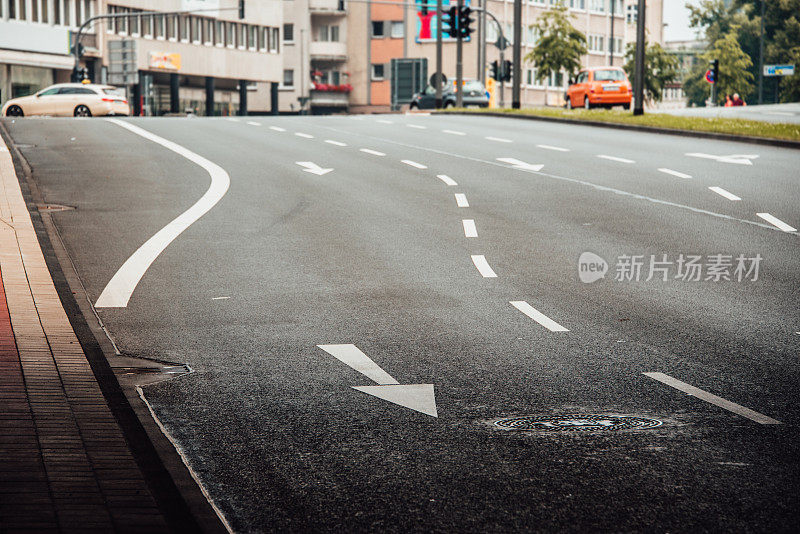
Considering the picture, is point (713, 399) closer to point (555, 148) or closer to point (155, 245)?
point (155, 245)

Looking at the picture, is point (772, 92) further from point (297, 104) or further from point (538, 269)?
point (538, 269)

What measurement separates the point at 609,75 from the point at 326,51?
204 ft

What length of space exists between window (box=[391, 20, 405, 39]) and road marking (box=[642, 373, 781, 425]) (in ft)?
337

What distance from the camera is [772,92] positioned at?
11112cm

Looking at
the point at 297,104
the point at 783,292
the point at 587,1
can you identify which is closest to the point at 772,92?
the point at 587,1

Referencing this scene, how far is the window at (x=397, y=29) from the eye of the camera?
108188 mm

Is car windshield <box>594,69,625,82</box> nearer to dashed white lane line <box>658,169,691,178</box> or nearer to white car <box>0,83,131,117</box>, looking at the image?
white car <box>0,83,131,117</box>

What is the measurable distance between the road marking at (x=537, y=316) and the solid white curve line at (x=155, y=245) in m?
3.35

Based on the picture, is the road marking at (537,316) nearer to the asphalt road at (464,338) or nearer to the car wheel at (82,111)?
the asphalt road at (464,338)

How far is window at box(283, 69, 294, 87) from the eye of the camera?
109 m

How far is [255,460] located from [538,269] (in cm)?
683

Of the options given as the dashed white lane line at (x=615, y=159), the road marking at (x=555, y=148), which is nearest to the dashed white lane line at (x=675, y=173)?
the dashed white lane line at (x=615, y=159)

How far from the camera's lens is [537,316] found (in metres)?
9.93

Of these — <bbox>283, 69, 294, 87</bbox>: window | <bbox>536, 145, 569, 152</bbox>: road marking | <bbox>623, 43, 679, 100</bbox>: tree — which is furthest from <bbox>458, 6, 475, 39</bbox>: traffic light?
<bbox>283, 69, 294, 87</bbox>: window
